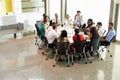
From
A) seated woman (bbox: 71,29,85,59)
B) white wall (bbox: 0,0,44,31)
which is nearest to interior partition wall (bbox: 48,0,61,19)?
white wall (bbox: 0,0,44,31)

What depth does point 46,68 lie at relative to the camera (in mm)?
5715

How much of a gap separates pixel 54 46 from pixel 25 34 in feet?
11.3

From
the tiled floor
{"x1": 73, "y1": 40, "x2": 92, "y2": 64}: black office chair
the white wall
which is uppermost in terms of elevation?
the white wall

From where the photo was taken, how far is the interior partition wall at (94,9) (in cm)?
794

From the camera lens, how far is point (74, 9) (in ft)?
31.0

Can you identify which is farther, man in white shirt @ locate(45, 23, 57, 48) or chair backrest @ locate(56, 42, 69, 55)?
man in white shirt @ locate(45, 23, 57, 48)

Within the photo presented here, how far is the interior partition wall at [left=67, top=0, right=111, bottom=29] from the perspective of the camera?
7944 mm

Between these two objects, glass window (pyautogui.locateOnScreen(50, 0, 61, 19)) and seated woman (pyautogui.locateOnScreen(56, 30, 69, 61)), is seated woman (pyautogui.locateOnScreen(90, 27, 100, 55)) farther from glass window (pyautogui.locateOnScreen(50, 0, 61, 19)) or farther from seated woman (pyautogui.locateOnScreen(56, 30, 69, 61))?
glass window (pyautogui.locateOnScreen(50, 0, 61, 19))

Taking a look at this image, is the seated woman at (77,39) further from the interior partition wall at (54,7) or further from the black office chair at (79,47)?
the interior partition wall at (54,7)

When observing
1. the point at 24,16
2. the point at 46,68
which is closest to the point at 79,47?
the point at 46,68

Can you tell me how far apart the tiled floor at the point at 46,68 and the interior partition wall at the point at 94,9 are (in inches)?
60.9

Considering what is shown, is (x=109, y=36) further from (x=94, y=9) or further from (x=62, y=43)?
(x=94, y=9)

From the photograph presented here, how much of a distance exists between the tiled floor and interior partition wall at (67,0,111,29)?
1546 millimetres

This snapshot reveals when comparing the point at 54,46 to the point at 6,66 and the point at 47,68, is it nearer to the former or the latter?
the point at 47,68
